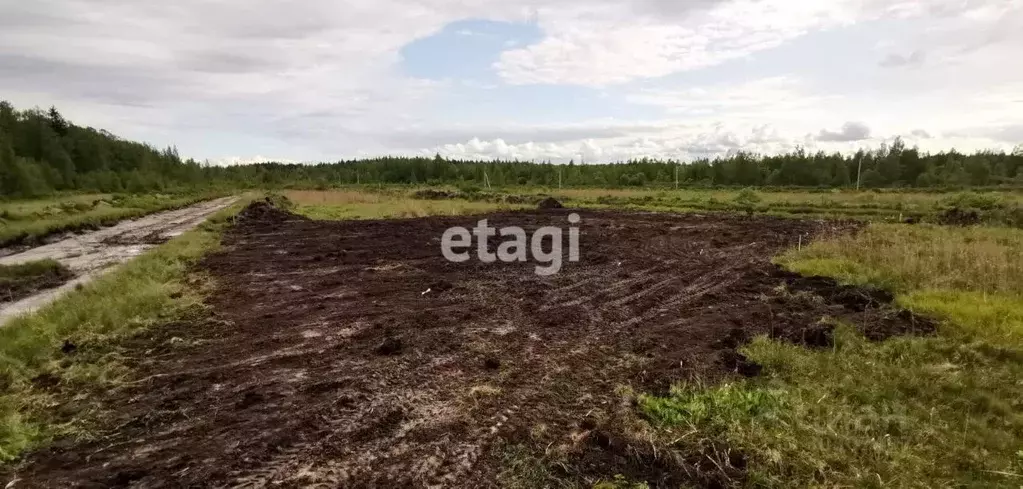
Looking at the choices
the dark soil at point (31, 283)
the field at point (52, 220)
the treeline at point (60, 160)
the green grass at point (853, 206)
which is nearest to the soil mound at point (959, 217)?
the green grass at point (853, 206)

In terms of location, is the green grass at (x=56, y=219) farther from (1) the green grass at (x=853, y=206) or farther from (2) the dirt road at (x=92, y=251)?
(1) the green grass at (x=853, y=206)

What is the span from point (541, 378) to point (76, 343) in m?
5.56

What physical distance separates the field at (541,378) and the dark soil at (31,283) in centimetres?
214

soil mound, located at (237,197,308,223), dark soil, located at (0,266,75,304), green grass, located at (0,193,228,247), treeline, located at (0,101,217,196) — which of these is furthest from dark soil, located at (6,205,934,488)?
treeline, located at (0,101,217,196)

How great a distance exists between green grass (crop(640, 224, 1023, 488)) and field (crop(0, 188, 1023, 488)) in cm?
2

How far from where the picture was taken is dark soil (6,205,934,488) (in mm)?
4027

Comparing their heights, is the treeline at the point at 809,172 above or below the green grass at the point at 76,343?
above

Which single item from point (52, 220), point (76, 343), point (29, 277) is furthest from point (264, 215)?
point (76, 343)

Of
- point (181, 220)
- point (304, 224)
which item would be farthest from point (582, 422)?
point (181, 220)

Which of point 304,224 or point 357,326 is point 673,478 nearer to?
point 357,326

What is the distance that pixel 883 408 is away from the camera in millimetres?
4773

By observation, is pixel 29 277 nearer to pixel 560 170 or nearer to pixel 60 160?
pixel 60 160

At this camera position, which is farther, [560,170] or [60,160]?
[560,170]

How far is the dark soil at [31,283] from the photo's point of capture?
37.4ft
